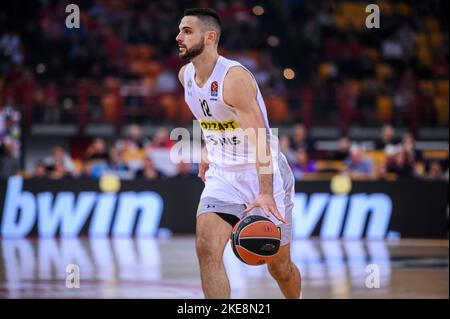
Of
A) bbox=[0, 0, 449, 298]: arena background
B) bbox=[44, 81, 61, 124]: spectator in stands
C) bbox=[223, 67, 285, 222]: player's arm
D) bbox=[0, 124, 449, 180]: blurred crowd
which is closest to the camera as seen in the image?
bbox=[223, 67, 285, 222]: player's arm

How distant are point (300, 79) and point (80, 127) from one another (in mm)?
7388

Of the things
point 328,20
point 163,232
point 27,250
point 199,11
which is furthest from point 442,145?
point 199,11

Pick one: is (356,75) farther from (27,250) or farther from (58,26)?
(27,250)

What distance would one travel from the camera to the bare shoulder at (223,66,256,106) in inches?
310

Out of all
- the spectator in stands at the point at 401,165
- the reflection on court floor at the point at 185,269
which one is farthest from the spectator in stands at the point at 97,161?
the spectator in stands at the point at 401,165

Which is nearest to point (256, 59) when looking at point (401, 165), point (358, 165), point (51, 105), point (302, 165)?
point (51, 105)

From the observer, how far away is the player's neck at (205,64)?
318 inches

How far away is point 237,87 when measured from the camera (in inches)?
310

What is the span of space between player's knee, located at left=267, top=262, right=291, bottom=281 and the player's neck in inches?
66.9

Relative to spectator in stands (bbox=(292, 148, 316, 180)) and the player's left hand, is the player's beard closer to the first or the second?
the player's left hand

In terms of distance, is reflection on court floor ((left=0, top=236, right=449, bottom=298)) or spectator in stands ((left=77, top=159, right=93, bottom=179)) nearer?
reflection on court floor ((left=0, top=236, right=449, bottom=298))

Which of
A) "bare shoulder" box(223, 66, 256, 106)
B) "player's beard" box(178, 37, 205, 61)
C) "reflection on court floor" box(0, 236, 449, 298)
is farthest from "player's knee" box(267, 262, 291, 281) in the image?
"reflection on court floor" box(0, 236, 449, 298)

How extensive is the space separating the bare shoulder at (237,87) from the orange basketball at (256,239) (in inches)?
37.8

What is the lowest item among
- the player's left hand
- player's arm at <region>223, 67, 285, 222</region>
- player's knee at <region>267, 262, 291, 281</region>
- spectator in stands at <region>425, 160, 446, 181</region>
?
spectator in stands at <region>425, 160, 446, 181</region>
